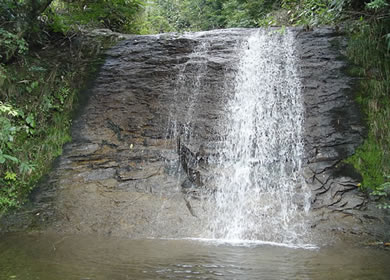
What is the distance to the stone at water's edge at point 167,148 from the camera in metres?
5.55

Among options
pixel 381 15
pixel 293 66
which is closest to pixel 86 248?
pixel 293 66

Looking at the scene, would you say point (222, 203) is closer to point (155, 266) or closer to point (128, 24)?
point (155, 266)

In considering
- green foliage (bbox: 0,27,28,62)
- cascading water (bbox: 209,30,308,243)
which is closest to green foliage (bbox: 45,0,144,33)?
green foliage (bbox: 0,27,28,62)

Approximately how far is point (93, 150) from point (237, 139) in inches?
113

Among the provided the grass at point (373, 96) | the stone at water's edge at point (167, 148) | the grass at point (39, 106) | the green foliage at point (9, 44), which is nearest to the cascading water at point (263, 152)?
the stone at water's edge at point (167, 148)

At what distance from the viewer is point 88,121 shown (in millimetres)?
7305

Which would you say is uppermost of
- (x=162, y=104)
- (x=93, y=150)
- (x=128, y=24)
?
(x=128, y=24)

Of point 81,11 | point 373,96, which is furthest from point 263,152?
point 81,11

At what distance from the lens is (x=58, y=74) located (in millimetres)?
7836

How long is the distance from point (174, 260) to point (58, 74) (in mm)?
5762

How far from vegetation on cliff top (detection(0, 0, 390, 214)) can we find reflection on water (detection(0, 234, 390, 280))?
4.81 ft

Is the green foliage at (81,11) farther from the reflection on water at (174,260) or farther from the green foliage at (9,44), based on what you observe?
the reflection on water at (174,260)

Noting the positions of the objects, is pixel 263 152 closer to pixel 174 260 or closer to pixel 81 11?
pixel 174 260

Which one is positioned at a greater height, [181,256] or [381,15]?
[381,15]
